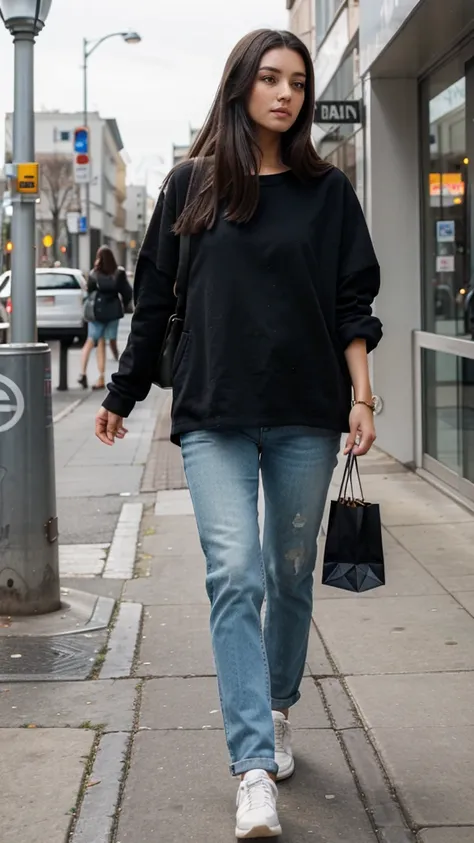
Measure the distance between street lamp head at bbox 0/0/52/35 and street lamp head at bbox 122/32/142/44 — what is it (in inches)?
1854

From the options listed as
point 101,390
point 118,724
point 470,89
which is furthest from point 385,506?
point 101,390

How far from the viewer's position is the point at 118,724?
4.29m

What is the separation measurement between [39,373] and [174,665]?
146 centimetres

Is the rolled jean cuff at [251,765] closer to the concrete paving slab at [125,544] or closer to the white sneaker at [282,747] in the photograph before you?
the white sneaker at [282,747]

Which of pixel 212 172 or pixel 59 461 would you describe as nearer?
pixel 212 172

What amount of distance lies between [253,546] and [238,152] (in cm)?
103

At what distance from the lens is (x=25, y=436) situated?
18.3 ft

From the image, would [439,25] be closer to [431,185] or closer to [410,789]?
[431,185]

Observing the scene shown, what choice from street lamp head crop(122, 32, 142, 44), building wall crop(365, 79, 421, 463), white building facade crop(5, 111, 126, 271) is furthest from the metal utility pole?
white building facade crop(5, 111, 126, 271)

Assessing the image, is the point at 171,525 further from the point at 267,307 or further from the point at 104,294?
the point at 104,294

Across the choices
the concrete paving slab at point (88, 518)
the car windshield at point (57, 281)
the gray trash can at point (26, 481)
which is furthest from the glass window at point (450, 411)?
the car windshield at point (57, 281)

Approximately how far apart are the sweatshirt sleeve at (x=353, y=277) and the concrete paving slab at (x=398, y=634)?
1.80 meters

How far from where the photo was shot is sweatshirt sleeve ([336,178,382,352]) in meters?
3.46

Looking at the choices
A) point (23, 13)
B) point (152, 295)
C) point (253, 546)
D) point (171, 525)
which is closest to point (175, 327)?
point (152, 295)
